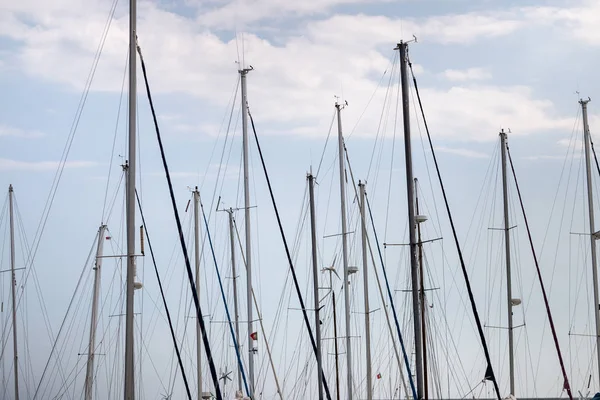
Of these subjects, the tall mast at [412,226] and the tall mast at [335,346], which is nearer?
the tall mast at [412,226]

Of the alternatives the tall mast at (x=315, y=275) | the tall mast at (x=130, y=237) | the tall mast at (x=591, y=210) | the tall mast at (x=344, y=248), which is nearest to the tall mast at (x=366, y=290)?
the tall mast at (x=344, y=248)

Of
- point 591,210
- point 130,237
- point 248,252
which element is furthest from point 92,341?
point 591,210

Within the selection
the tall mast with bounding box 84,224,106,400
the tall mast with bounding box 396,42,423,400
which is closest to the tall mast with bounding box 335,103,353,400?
the tall mast with bounding box 84,224,106,400

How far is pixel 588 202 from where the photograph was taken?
41.1 m

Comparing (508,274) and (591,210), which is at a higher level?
(591,210)

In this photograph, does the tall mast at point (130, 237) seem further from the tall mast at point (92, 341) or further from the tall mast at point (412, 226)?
the tall mast at point (92, 341)

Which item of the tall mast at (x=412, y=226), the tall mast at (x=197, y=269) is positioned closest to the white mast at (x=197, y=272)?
the tall mast at (x=197, y=269)

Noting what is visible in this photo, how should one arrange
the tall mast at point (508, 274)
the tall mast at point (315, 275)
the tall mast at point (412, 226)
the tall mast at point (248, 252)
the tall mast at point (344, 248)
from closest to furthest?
the tall mast at point (412, 226) → the tall mast at point (315, 275) → the tall mast at point (248, 252) → the tall mast at point (508, 274) → the tall mast at point (344, 248)

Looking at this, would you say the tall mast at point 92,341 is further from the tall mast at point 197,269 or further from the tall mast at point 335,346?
the tall mast at point 335,346

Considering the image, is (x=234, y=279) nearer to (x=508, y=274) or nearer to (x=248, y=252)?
(x=248, y=252)

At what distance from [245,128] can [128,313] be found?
14.7 metres

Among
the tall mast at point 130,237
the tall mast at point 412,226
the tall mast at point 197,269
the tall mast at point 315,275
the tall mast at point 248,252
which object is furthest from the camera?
the tall mast at point 197,269

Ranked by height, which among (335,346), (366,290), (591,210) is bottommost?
(335,346)

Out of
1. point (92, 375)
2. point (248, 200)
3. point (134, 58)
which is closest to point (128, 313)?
point (134, 58)
